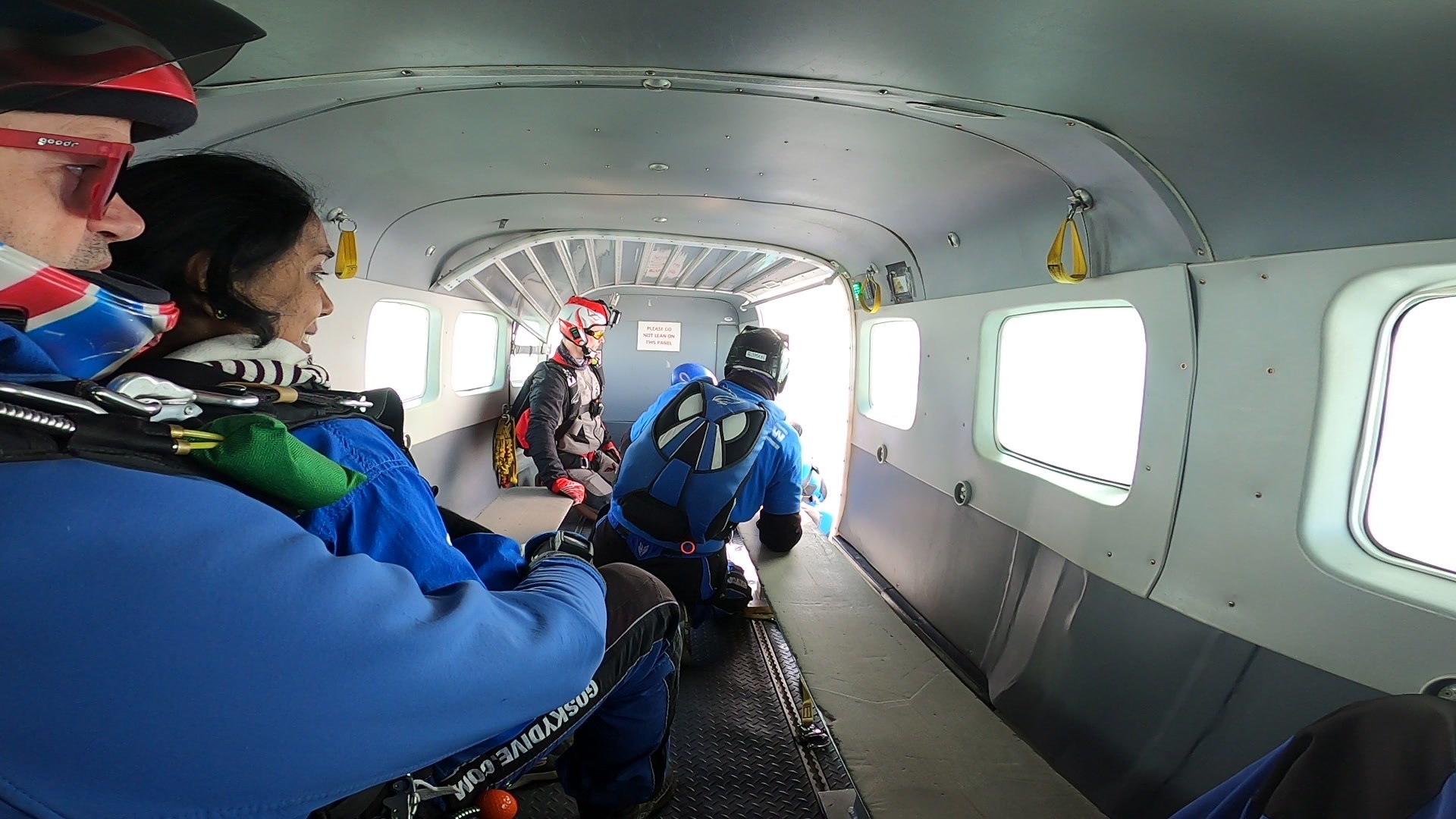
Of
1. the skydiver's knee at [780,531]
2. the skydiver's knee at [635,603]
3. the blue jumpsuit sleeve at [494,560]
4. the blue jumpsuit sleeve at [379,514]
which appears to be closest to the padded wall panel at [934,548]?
the skydiver's knee at [780,531]

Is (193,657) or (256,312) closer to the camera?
(193,657)

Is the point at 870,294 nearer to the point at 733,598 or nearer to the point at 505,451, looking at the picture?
the point at 733,598

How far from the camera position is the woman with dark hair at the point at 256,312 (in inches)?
46.6

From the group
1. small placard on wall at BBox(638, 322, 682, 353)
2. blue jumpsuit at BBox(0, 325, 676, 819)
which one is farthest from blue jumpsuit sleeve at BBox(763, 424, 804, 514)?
small placard on wall at BBox(638, 322, 682, 353)

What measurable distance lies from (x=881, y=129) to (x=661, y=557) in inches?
94.7

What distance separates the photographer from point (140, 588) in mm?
702

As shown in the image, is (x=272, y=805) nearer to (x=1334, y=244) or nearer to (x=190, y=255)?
(x=190, y=255)

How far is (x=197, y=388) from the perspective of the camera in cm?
114

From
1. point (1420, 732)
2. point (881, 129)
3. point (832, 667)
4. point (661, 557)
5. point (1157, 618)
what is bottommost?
point (832, 667)

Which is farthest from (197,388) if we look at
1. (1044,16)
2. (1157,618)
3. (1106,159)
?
(1157,618)

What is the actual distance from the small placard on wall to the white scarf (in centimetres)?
844

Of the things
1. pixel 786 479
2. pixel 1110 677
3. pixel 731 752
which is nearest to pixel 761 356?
pixel 786 479

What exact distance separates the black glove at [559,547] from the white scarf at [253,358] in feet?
2.27

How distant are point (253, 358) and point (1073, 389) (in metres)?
3.29
